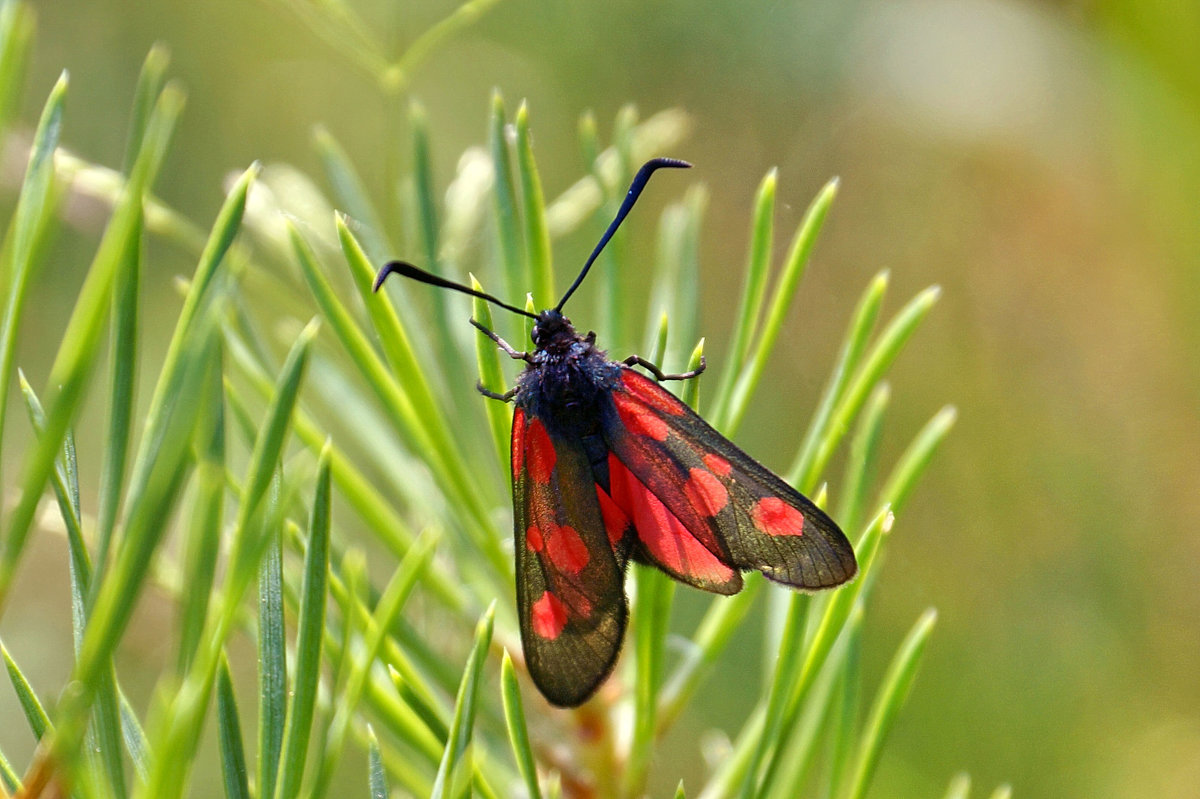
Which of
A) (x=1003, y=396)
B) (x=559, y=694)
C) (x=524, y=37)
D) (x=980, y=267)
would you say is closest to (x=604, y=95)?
(x=524, y=37)

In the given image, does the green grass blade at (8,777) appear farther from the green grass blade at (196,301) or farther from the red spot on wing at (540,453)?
the red spot on wing at (540,453)

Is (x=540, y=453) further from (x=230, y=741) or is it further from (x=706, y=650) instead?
(x=230, y=741)

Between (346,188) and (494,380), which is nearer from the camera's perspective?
(494,380)

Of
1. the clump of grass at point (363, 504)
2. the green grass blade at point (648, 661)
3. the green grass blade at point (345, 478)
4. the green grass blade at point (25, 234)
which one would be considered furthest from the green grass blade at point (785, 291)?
the green grass blade at point (25, 234)

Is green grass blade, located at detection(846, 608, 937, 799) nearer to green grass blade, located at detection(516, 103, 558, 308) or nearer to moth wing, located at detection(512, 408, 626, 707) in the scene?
moth wing, located at detection(512, 408, 626, 707)

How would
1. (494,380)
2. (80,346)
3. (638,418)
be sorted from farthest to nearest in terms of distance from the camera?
(638,418), (494,380), (80,346)

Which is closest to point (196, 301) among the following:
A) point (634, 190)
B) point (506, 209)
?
point (506, 209)
